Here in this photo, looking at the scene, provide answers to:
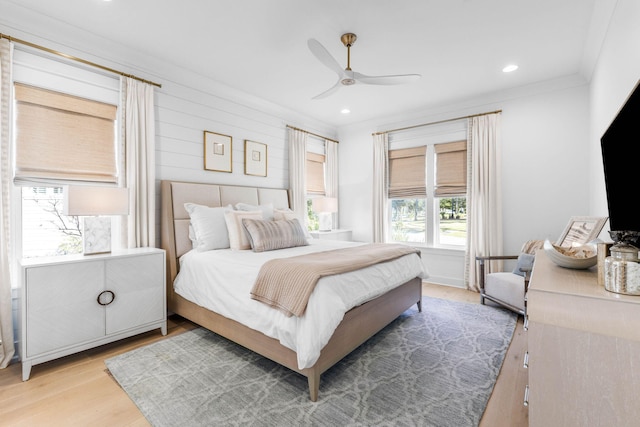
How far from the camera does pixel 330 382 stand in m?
2.09

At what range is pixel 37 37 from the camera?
2527 millimetres

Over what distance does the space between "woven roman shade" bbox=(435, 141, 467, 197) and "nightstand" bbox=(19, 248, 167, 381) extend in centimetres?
406

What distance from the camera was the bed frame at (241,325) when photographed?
206 cm

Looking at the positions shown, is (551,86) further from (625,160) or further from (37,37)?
(37,37)

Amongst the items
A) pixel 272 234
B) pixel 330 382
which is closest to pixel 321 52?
pixel 272 234

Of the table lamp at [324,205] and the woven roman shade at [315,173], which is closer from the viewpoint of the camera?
the table lamp at [324,205]

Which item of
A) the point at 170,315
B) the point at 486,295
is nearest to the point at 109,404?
the point at 170,315

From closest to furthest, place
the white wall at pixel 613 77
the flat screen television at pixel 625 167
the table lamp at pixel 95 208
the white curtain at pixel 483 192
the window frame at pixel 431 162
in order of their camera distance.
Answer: the flat screen television at pixel 625 167, the white wall at pixel 613 77, the table lamp at pixel 95 208, the white curtain at pixel 483 192, the window frame at pixel 431 162

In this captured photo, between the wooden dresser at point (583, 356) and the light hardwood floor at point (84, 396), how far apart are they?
82cm

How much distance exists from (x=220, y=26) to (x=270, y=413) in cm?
310

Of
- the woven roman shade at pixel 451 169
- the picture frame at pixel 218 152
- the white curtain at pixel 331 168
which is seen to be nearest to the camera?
the picture frame at pixel 218 152

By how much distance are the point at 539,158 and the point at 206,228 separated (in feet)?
14.2

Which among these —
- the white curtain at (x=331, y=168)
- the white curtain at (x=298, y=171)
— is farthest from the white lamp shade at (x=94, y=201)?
the white curtain at (x=331, y=168)

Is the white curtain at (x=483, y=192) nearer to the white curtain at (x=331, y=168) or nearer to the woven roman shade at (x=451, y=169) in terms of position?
the woven roman shade at (x=451, y=169)
